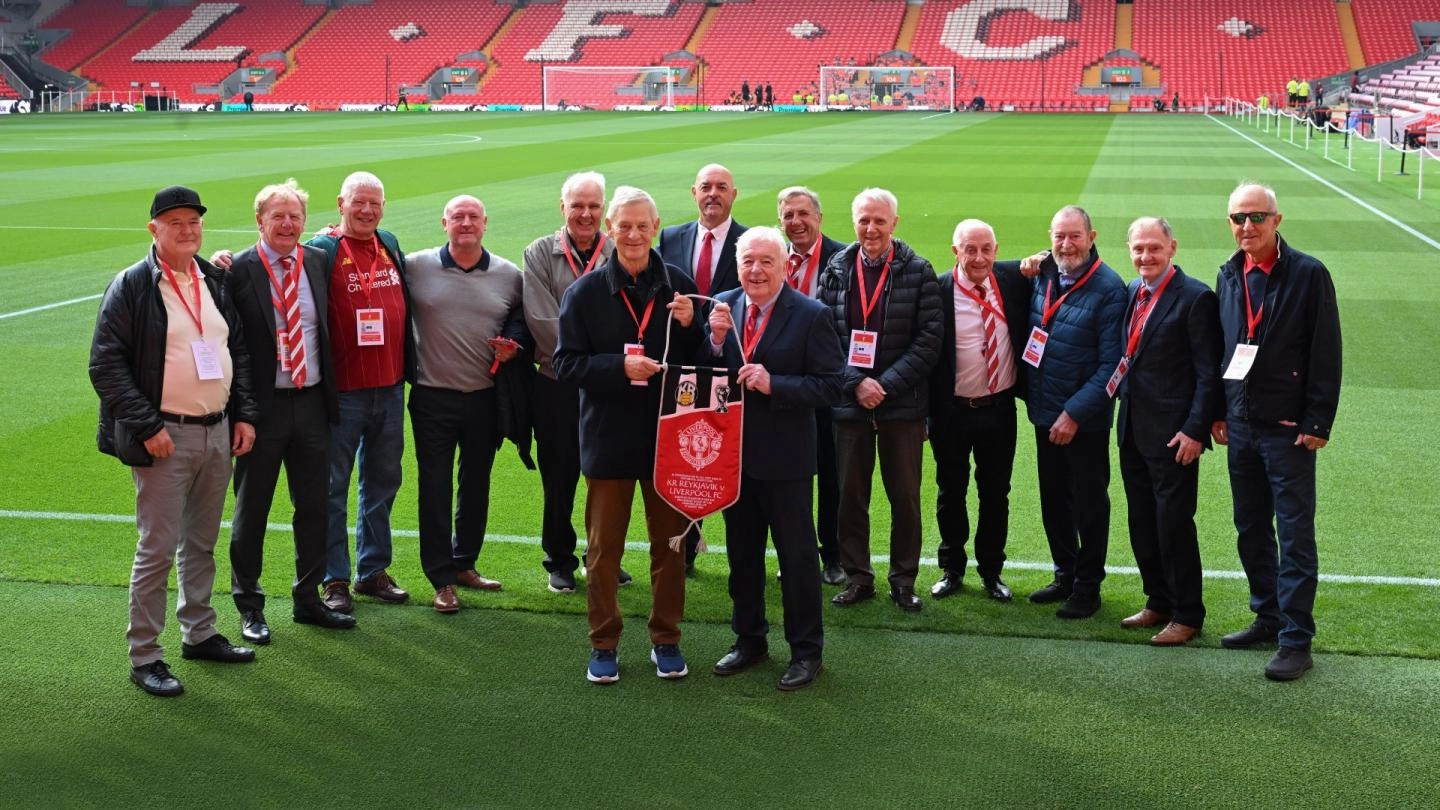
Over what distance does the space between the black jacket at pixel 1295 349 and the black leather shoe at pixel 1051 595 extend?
4.60 feet

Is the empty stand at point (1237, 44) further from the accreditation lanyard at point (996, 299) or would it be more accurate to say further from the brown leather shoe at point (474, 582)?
the brown leather shoe at point (474, 582)

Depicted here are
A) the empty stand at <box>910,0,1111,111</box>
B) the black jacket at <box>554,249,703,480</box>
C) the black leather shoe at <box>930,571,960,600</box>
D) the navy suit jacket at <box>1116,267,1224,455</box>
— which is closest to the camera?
the black jacket at <box>554,249,703,480</box>

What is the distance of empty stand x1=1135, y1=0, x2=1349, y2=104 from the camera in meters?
69.0

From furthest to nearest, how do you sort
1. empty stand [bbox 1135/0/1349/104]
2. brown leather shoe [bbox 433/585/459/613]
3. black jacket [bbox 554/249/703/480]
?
empty stand [bbox 1135/0/1349/104], brown leather shoe [bbox 433/585/459/613], black jacket [bbox 554/249/703/480]

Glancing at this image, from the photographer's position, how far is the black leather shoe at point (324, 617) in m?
6.77

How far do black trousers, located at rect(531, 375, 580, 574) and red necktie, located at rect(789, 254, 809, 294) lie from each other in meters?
1.17

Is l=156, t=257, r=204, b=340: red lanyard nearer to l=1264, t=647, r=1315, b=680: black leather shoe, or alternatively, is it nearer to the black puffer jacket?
the black puffer jacket

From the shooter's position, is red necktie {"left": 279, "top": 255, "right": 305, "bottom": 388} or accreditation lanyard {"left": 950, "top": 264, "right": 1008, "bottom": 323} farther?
accreditation lanyard {"left": 950, "top": 264, "right": 1008, "bottom": 323}

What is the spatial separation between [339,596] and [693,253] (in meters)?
2.35

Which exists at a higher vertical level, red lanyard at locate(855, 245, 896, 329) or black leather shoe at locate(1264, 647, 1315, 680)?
red lanyard at locate(855, 245, 896, 329)

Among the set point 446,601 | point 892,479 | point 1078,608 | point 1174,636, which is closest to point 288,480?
point 446,601

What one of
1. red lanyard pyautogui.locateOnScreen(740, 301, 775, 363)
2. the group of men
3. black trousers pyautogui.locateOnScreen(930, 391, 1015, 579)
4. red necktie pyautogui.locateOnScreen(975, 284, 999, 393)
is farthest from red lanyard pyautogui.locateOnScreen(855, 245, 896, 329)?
red lanyard pyautogui.locateOnScreen(740, 301, 775, 363)

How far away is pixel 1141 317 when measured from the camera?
654 centimetres

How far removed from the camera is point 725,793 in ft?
16.9
